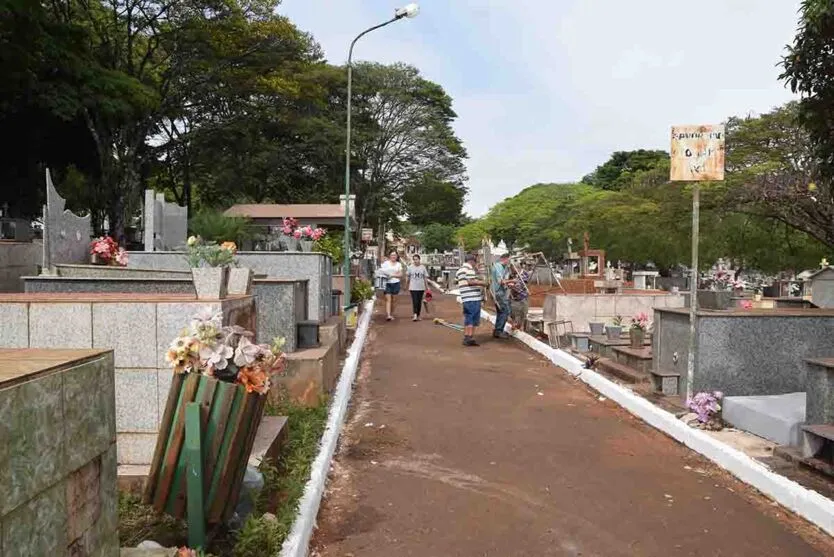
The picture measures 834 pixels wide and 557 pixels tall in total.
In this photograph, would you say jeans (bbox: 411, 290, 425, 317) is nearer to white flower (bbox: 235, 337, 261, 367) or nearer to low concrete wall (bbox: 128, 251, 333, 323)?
low concrete wall (bbox: 128, 251, 333, 323)

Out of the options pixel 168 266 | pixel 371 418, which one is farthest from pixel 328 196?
pixel 371 418

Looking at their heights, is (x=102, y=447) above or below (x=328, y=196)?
below

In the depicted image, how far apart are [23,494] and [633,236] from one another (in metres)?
31.1

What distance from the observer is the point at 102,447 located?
2.47m

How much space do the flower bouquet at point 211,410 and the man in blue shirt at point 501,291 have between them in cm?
1007

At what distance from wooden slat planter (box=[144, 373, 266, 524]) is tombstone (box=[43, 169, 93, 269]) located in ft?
18.6

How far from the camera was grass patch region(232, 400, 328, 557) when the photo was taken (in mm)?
3516

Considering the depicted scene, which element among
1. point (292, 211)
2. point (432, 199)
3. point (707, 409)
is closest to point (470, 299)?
point (707, 409)

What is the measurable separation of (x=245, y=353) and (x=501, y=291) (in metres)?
10.2

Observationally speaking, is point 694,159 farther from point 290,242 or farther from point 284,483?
point 290,242

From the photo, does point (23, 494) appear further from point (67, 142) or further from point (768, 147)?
point (768, 147)

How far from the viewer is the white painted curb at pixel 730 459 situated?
14.4ft

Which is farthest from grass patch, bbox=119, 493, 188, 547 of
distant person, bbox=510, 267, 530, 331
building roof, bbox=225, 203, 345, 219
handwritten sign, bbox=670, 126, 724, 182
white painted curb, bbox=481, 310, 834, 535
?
building roof, bbox=225, 203, 345, 219

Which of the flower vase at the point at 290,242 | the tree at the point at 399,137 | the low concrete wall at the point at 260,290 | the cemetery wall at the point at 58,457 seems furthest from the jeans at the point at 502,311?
the tree at the point at 399,137
